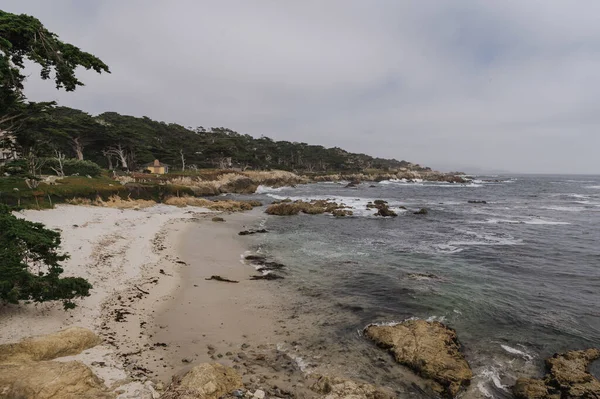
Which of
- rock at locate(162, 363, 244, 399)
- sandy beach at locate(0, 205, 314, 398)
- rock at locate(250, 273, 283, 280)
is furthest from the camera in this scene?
rock at locate(250, 273, 283, 280)

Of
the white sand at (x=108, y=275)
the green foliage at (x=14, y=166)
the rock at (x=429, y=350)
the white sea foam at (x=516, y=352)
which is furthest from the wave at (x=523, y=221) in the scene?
the green foliage at (x=14, y=166)

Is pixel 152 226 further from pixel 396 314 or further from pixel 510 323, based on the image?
pixel 510 323

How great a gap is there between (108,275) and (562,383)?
1511cm

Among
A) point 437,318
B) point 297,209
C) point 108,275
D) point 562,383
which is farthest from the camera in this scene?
point 297,209

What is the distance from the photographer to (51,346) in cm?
713

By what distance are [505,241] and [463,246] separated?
468 cm

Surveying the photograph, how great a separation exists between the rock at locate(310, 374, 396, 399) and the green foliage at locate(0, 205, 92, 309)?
7043 mm

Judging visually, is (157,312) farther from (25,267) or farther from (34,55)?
(34,55)

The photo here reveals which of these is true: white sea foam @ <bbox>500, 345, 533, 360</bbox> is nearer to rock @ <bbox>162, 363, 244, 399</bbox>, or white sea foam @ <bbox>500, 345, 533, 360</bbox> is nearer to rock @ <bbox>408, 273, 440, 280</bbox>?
rock @ <bbox>408, 273, 440, 280</bbox>

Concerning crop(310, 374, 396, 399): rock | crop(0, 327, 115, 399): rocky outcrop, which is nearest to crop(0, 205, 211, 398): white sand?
crop(0, 327, 115, 399): rocky outcrop

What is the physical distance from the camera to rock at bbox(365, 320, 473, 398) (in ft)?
25.9

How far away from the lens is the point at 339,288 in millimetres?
14258

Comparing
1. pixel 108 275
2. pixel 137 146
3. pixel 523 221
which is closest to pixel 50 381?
pixel 108 275

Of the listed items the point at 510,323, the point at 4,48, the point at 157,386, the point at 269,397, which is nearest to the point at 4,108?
the point at 4,48
